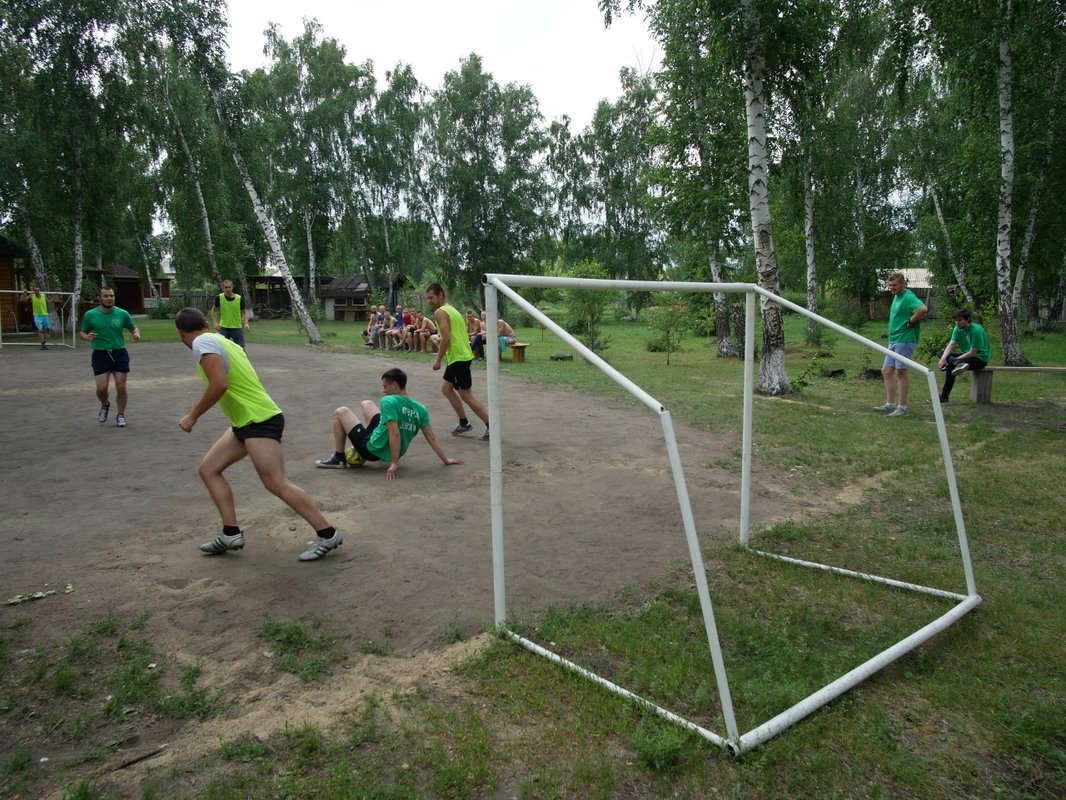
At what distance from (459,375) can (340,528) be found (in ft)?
10.5

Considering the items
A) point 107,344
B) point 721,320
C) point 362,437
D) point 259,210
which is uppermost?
point 259,210

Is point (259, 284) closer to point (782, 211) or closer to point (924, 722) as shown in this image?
point (782, 211)

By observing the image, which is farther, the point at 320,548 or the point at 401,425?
the point at 401,425

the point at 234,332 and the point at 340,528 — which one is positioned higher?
the point at 234,332

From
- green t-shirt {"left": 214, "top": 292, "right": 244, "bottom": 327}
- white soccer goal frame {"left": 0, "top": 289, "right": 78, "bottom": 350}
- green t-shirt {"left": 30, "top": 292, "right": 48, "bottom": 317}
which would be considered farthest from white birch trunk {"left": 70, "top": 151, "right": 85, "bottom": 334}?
green t-shirt {"left": 214, "top": 292, "right": 244, "bottom": 327}

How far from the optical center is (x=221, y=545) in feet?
14.8

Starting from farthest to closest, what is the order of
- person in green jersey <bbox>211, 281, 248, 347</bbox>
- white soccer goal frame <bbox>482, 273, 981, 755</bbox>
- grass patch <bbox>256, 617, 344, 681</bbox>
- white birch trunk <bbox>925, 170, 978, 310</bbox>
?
white birch trunk <bbox>925, 170, 978, 310</bbox> → person in green jersey <bbox>211, 281, 248, 347</bbox> → grass patch <bbox>256, 617, 344, 681</bbox> → white soccer goal frame <bbox>482, 273, 981, 755</bbox>

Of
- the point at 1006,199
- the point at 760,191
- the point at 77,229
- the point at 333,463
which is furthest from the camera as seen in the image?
the point at 77,229

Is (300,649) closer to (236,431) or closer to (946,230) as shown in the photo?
(236,431)

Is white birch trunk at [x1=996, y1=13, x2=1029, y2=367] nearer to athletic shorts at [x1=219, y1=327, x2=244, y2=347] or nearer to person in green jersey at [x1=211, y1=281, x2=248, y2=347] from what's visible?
person in green jersey at [x1=211, y1=281, x2=248, y2=347]

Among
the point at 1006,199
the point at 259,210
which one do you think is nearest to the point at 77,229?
the point at 259,210

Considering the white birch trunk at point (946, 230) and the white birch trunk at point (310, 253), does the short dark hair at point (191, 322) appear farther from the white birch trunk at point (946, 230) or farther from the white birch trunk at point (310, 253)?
the white birch trunk at point (310, 253)

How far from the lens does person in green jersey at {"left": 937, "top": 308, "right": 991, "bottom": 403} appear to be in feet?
34.0

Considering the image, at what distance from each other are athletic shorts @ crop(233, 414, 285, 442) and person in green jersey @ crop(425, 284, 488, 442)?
3.17 m
